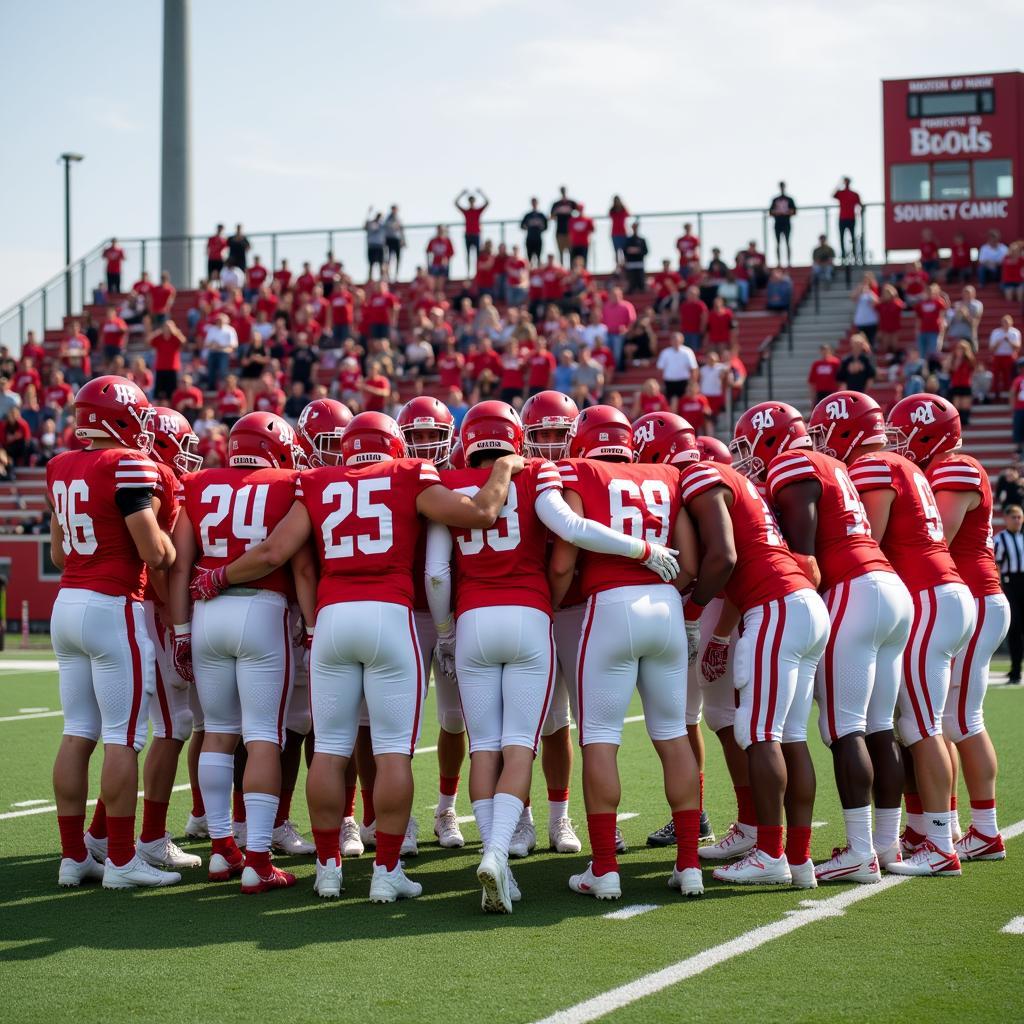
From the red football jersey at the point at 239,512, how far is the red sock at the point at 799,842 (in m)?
2.40

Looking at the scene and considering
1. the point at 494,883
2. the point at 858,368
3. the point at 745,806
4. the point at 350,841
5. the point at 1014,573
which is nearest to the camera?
the point at 494,883

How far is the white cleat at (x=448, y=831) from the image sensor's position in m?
7.14

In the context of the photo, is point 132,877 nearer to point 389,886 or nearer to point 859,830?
point 389,886

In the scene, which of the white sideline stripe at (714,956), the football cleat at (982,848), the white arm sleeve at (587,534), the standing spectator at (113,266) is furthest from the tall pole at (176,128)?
the white sideline stripe at (714,956)

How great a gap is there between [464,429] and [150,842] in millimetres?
2405

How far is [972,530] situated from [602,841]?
8.27 feet

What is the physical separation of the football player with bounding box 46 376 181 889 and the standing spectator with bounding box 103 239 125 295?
2439 centimetres

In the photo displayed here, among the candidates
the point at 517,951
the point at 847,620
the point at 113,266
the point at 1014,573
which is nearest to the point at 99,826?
the point at 517,951

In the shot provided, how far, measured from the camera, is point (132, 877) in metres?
6.26

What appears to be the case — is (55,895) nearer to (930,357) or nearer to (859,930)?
(859,930)

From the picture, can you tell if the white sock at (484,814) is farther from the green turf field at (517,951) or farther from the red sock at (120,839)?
the red sock at (120,839)

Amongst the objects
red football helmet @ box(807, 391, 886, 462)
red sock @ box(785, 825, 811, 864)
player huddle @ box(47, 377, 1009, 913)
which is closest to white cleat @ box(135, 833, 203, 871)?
player huddle @ box(47, 377, 1009, 913)

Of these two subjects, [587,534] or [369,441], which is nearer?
[587,534]

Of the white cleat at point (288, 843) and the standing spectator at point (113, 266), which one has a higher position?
the standing spectator at point (113, 266)
